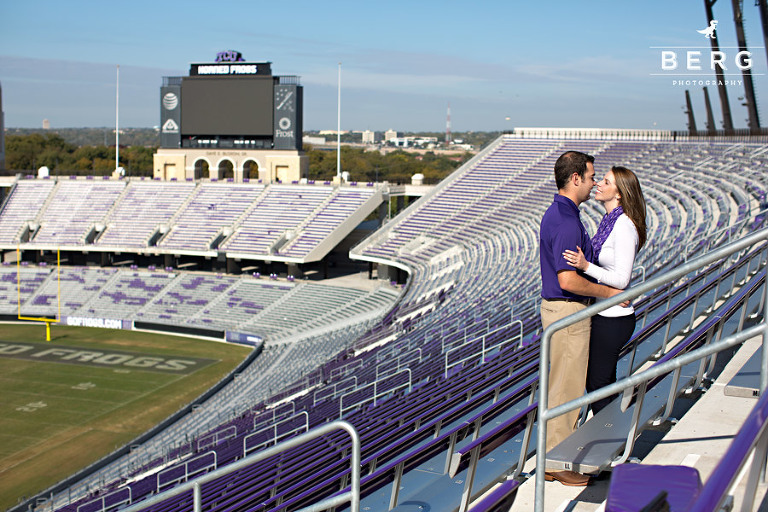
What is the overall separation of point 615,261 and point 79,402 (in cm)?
2663

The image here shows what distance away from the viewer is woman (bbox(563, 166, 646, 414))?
14.0ft

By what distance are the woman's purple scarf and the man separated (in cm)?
7

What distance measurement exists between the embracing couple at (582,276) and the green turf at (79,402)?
60.8 ft

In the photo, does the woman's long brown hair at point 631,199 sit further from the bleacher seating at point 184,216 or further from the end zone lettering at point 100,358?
the bleacher seating at point 184,216

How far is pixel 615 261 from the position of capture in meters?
4.31

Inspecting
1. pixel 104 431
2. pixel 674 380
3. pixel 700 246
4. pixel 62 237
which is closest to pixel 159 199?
pixel 62 237

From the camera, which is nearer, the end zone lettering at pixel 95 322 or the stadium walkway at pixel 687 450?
the stadium walkway at pixel 687 450

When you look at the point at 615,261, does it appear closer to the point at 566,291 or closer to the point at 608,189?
the point at 566,291

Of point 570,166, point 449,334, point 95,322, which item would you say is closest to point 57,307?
point 95,322

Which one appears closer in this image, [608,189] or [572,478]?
[572,478]

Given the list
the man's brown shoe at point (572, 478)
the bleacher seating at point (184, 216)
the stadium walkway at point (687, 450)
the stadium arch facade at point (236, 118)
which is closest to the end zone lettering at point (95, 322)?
the bleacher seating at point (184, 216)

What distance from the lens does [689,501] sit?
219cm

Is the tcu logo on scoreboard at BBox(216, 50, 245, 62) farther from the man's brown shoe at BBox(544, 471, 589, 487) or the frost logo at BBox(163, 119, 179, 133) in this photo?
the man's brown shoe at BBox(544, 471, 589, 487)

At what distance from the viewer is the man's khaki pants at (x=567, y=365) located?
4230 mm
